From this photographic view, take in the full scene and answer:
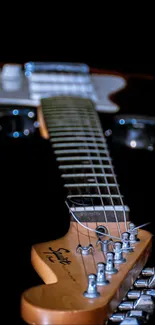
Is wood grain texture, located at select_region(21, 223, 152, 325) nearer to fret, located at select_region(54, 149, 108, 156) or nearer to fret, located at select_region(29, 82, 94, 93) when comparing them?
fret, located at select_region(54, 149, 108, 156)

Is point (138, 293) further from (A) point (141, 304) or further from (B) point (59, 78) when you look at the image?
(B) point (59, 78)

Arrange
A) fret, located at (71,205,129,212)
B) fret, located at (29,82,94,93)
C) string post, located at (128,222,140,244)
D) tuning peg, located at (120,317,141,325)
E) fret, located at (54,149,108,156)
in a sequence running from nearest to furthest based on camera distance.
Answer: tuning peg, located at (120,317,141,325)
string post, located at (128,222,140,244)
fret, located at (71,205,129,212)
fret, located at (54,149,108,156)
fret, located at (29,82,94,93)

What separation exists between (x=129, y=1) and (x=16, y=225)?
157 centimetres

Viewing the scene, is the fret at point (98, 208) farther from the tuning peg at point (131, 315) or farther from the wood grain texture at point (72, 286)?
the tuning peg at point (131, 315)

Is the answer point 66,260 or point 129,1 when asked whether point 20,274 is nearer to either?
point 66,260

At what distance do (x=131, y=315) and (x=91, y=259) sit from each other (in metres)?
0.15

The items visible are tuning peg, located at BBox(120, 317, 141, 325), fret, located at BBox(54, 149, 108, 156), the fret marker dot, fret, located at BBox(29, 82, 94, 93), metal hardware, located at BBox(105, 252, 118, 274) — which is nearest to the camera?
tuning peg, located at BBox(120, 317, 141, 325)

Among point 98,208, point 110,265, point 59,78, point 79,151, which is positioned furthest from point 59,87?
point 110,265

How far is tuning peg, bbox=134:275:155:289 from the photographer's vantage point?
798 mm

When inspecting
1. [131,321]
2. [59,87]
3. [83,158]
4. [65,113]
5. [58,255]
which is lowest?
[131,321]

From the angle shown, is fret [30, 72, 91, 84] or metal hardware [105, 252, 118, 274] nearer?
metal hardware [105, 252, 118, 274]

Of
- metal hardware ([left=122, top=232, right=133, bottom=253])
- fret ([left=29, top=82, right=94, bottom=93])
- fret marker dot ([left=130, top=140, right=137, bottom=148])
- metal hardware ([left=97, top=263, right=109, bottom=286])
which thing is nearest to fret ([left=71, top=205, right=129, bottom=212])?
metal hardware ([left=122, top=232, right=133, bottom=253])

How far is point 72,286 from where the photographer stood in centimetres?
75

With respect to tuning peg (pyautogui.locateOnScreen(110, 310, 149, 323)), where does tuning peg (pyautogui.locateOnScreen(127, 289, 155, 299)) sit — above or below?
above
